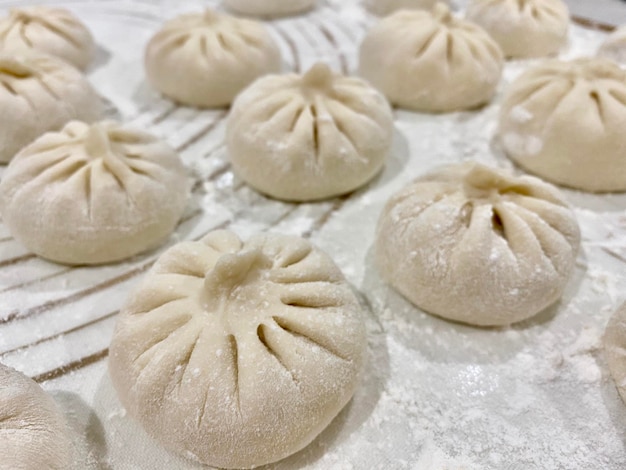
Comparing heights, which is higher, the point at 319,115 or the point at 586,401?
the point at 319,115

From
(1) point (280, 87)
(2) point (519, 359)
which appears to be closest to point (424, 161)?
(1) point (280, 87)

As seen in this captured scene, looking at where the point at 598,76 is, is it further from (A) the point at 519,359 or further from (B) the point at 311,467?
(B) the point at 311,467

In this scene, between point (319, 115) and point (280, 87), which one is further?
point (280, 87)

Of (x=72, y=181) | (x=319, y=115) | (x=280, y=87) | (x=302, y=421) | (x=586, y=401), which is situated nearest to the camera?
(x=302, y=421)

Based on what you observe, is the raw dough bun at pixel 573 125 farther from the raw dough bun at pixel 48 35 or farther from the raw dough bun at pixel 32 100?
the raw dough bun at pixel 48 35

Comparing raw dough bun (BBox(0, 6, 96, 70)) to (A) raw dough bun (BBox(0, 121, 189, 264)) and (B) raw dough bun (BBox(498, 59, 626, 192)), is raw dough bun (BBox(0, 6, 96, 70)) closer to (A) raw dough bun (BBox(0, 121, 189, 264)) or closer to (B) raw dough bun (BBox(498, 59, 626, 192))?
(A) raw dough bun (BBox(0, 121, 189, 264))

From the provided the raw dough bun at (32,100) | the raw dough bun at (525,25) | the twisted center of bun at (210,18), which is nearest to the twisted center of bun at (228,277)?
the raw dough bun at (32,100)

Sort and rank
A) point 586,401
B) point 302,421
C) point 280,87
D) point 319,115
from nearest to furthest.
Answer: point 302,421
point 586,401
point 319,115
point 280,87
